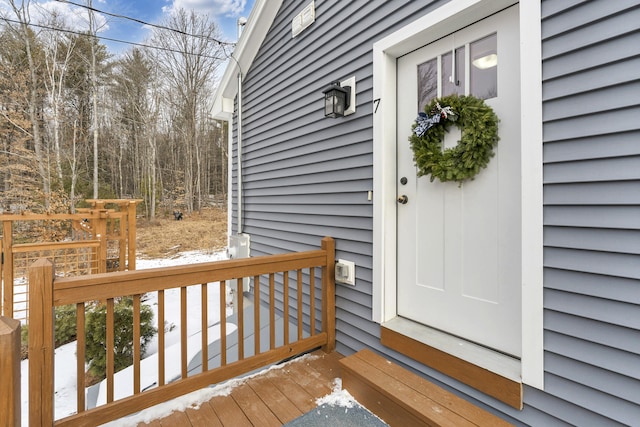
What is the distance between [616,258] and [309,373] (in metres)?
1.75

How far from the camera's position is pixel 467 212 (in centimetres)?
170

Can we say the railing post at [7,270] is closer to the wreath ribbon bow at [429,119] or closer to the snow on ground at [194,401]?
the snow on ground at [194,401]

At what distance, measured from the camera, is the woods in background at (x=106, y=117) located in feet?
25.3

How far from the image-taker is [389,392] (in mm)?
1545

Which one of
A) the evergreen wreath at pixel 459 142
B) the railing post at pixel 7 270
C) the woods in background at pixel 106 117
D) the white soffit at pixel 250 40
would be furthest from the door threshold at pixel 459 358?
the woods in background at pixel 106 117

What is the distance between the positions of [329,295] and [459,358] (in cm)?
102

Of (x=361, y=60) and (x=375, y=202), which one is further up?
(x=361, y=60)

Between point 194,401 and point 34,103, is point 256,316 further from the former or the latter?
point 34,103

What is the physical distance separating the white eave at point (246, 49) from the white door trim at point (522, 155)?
207 centimetres

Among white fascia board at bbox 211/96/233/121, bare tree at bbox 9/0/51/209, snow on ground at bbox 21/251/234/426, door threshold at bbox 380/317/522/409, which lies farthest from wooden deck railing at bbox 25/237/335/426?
bare tree at bbox 9/0/51/209

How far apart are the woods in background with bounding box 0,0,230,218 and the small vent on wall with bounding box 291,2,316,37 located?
4.88 m

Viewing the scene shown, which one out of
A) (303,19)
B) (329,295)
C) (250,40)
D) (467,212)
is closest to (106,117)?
(250,40)

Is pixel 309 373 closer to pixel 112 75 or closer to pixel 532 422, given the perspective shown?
pixel 532 422

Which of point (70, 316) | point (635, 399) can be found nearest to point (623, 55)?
point (635, 399)
